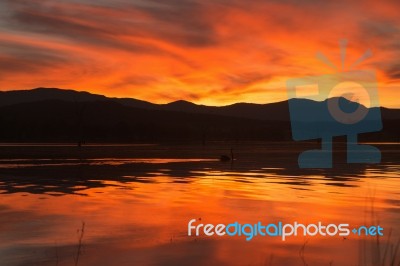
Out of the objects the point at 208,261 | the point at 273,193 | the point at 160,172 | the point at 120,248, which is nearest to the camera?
the point at 208,261

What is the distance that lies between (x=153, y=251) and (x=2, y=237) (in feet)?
12.1

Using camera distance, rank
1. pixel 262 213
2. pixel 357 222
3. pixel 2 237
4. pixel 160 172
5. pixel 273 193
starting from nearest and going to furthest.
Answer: pixel 2 237
pixel 357 222
pixel 262 213
pixel 273 193
pixel 160 172

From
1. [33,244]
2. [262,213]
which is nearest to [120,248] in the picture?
[33,244]

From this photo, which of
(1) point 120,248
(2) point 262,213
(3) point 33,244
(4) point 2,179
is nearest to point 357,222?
(2) point 262,213

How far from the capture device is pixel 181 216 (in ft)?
52.9

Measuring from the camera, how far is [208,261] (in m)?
11.1

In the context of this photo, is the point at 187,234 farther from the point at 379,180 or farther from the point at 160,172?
the point at 160,172

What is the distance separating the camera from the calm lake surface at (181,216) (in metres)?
11.3

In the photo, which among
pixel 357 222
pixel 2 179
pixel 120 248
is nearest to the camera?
pixel 120 248

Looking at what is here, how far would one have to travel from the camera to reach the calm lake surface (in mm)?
11344

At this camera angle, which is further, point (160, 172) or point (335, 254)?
point (160, 172)

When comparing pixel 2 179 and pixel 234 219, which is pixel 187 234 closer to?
pixel 234 219

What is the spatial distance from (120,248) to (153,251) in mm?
739

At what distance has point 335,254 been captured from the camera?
11633 millimetres
